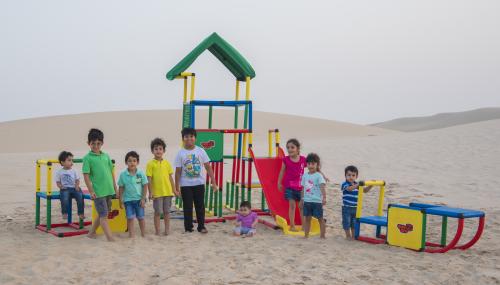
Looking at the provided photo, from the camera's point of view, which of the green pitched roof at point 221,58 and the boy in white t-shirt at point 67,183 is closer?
the boy in white t-shirt at point 67,183

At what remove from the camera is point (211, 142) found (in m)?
9.58

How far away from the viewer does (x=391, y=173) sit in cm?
1791

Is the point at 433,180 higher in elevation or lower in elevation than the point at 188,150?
lower

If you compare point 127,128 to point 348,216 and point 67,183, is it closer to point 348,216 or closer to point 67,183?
point 67,183

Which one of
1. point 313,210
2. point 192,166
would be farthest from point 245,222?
point 192,166

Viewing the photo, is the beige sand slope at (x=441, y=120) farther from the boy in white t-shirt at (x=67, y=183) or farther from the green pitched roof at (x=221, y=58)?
the boy in white t-shirt at (x=67, y=183)

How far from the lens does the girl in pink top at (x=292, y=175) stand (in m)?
8.67

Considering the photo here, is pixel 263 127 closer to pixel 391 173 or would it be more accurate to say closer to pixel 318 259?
pixel 391 173

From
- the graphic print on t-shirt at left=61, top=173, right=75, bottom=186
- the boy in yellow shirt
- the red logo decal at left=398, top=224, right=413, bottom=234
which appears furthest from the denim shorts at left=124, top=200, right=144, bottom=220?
the red logo decal at left=398, top=224, right=413, bottom=234

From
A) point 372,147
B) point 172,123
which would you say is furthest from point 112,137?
point 372,147

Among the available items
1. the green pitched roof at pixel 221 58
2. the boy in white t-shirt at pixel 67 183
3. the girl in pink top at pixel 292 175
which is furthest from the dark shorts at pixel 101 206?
the green pitched roof at pixel 221 58

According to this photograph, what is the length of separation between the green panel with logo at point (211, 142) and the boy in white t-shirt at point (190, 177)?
3.34 feet

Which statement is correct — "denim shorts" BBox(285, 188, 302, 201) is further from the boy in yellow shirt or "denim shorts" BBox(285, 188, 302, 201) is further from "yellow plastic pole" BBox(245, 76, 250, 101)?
"yellow plastic pole" BBox(245, 76, 250, 101)

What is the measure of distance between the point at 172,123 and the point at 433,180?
36953 millimetres
